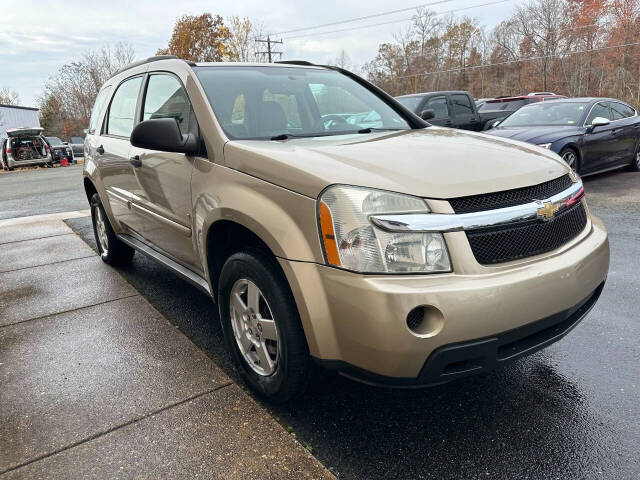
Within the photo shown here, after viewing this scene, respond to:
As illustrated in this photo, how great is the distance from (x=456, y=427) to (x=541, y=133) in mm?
7095

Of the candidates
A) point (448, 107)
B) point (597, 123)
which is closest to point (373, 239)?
point (597, 123)

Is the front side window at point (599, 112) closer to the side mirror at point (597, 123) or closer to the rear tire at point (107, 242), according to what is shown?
the side mirror at point (597, 123)

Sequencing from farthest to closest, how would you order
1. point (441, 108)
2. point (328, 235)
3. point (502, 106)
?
point (502, 106)
point (441, 108)
point (328, 235)

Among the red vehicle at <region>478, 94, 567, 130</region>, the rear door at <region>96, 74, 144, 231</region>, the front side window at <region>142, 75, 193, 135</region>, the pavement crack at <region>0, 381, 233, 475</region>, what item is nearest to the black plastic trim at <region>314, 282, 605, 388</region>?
the pavement crack at <region>0, 381, 233, 475</region>

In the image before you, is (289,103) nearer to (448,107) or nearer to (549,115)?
(549,115)

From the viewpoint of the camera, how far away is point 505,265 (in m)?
1.97

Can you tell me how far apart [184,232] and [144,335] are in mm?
911

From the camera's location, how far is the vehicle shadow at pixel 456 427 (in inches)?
79.8

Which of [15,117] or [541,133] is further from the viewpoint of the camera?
[15,117]

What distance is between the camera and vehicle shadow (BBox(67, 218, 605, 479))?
203 cm

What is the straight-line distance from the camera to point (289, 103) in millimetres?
3170

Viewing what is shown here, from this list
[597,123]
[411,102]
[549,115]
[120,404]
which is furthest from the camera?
[411,102]

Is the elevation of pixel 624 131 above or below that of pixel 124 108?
below

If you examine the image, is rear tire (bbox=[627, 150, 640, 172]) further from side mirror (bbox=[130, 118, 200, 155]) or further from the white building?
the white building
